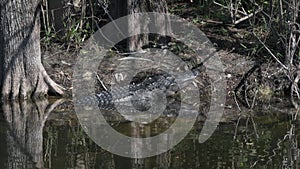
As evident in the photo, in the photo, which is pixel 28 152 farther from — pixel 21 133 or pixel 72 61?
pixel 72 61

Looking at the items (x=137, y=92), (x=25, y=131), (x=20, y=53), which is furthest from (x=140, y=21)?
(x=25, y=131)

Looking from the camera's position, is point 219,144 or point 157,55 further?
point 157,55

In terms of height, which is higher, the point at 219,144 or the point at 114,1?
the point at 114,1

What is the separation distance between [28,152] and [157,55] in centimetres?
420

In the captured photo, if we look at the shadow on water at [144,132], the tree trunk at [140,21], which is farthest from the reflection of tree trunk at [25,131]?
the tree trunk at [140,21]

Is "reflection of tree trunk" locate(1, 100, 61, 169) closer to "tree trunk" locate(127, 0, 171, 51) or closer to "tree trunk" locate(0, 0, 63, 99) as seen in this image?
"tree trunk" locate(0, 0, 63, 99)

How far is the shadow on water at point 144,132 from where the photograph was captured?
6.54 m

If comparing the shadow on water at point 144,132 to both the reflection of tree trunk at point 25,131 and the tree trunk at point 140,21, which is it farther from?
the tree trunk at point 140,21

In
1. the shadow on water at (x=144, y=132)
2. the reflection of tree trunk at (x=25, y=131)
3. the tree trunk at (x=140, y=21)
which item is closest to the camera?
the shadow on water at (x=144, y=132)

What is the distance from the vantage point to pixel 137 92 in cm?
977

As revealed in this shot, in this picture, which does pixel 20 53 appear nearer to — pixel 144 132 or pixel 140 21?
pixel 140 21

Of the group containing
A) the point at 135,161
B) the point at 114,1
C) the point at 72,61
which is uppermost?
the point at 114,1

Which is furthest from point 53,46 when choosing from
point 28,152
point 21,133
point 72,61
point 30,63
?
point 28,152

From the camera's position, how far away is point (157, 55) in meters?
10.8
